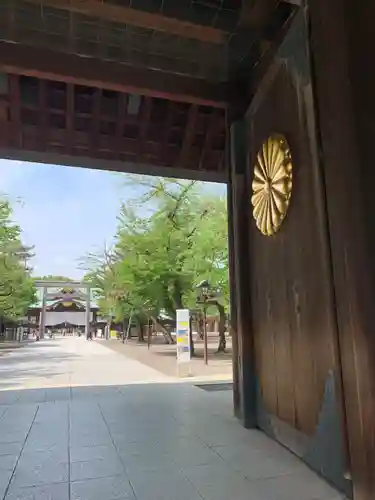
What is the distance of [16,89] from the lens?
3.75 meters

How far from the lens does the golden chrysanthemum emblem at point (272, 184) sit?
270 centimetres

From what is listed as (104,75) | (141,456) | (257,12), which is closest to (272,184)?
(257,12)

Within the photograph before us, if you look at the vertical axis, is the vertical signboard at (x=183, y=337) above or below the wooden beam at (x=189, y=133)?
below

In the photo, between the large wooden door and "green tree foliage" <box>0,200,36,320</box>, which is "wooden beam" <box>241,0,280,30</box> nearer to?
the large wooden door

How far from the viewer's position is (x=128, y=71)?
132 inches

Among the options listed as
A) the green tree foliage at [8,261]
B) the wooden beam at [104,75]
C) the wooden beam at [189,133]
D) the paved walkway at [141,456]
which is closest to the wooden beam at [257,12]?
the wooden beam at [104,75]

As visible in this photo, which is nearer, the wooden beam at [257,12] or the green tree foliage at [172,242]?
the wooden beam at [257,12]

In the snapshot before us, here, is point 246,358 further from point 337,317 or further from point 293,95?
point 293,95

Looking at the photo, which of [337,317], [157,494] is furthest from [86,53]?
[157,494]

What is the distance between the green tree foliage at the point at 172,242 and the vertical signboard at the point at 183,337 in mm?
2359

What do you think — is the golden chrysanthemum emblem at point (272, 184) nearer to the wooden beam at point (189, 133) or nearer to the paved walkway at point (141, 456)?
the wooden beam at point (189, 133)

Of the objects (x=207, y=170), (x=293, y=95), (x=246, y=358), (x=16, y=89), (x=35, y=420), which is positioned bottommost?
(x=35, y=420)

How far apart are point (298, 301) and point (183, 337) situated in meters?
5.57

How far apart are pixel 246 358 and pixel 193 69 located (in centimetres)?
252
